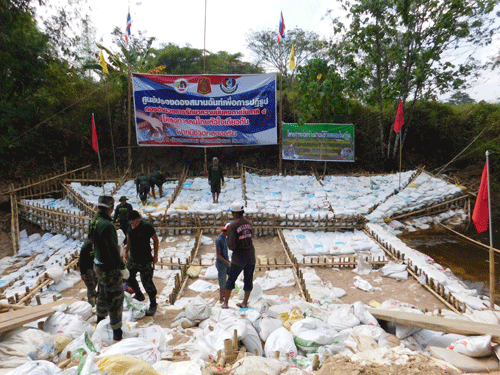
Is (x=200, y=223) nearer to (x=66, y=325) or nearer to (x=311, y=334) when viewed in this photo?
(x=66, y=325)

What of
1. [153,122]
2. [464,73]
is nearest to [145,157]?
[153,122]

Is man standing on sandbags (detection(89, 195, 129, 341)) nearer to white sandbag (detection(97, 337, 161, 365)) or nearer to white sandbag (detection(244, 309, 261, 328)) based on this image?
white sandbag (detection(97, 337, 161, 365))

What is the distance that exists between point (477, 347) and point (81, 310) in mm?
3434

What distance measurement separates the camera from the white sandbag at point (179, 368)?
193 cm

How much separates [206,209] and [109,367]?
5698 millimetres

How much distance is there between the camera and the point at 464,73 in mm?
10180

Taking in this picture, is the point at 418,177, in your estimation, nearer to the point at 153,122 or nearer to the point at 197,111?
the point at 197,111

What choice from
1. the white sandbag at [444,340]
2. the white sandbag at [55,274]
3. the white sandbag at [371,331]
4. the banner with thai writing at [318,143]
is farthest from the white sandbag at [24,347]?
the banner with thai writing at [318,143]

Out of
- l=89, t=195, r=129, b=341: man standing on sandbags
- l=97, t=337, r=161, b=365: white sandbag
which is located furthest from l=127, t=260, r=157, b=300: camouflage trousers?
l=97, t=337, r=161, b=365: white sandbag

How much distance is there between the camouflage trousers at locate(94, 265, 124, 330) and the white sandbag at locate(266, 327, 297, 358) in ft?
4.29

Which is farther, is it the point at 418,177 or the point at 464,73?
the point at 464,73

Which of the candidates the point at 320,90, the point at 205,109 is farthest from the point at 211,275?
the point at 320,90

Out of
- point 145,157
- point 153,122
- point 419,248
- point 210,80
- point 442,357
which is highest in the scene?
point 210,80

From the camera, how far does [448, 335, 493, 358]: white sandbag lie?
218 centimetres
